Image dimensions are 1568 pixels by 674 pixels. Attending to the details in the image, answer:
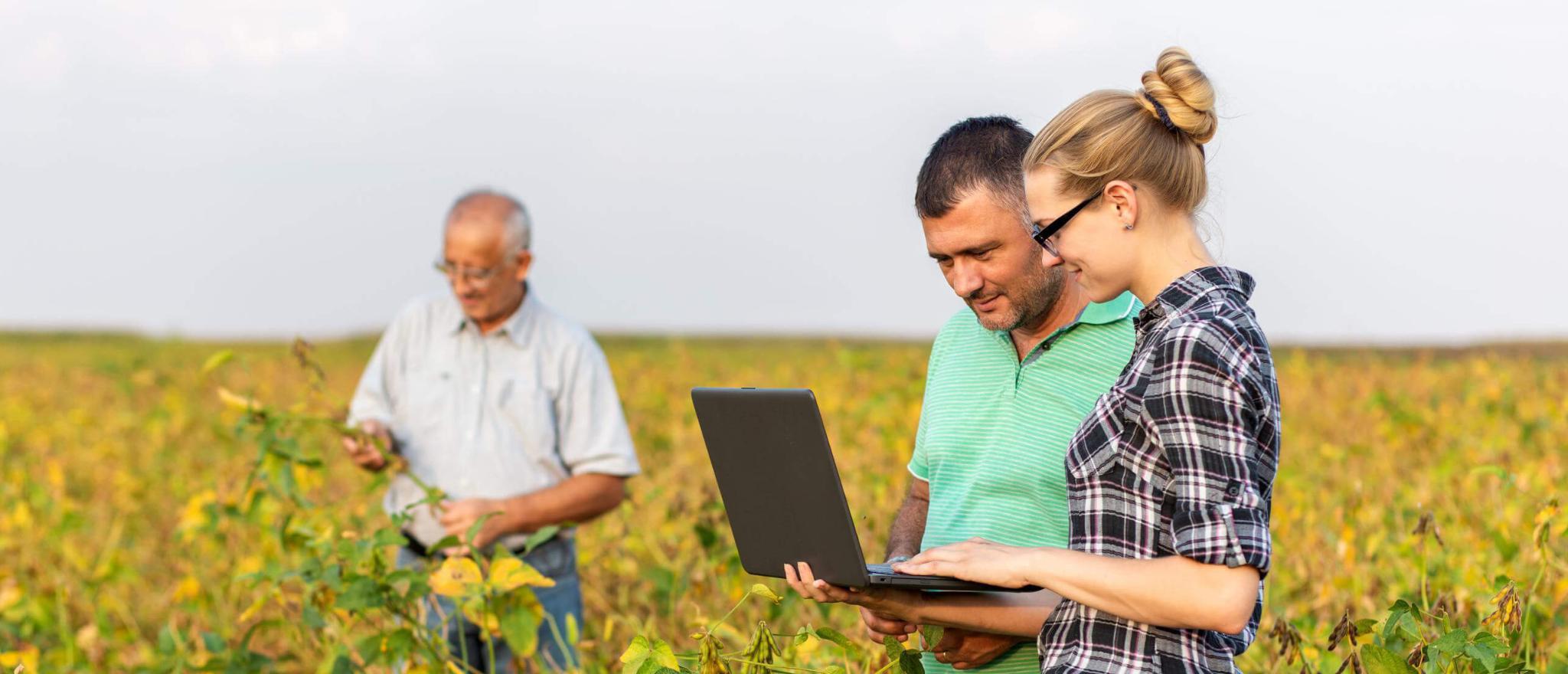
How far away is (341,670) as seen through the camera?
2.91 metres

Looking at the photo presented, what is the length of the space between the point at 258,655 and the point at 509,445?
742 millimetres

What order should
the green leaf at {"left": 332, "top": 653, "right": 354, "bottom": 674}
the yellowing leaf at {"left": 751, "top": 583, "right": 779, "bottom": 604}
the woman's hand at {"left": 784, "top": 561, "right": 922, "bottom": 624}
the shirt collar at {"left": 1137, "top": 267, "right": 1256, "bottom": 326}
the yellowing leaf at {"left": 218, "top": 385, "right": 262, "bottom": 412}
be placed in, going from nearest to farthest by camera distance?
the shirt collar at {"left": 1137, "top": 267, "right": 1256, "bottom": 326}, the woman's hand at {"left": 784, "top": 561, "right": 922, "bottom": 624}, the yellowing leaf at {"left": 751, "top": 583, "right": 779, "bottom": 604}, the green leaf at {"left": 332, "top": 653, "right": 354, "bottom": 674}, the yellowing leaf at {"left": 218, "top": 385, "right": 262, "bottom": 412}

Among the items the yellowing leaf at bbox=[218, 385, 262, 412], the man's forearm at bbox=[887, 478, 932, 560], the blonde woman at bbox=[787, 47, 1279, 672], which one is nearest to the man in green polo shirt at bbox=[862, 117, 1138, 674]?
the man's forearm at bbox=[887, 478, 932, 560]

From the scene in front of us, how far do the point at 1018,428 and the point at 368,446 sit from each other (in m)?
1.78

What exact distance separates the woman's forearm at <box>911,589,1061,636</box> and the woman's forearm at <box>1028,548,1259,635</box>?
271 millimetres

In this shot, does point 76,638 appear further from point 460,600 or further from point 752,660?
point 752,660

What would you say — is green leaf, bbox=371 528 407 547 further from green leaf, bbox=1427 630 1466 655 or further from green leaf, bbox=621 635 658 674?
green leaf, bbox=1427 630 1466 655

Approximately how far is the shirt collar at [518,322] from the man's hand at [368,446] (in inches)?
11.7

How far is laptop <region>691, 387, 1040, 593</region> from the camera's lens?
1.55 metres

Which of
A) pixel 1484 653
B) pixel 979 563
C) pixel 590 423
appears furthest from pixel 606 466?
pixel 1484 653

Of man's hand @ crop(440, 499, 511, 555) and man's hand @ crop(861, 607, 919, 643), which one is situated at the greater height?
man's hand @ crop(861, 607, 919, 643)

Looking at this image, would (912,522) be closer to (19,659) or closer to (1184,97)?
(1184,97)

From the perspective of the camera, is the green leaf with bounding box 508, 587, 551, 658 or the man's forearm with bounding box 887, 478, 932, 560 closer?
the man's forearm with bounding box 887, 478, 932, 560

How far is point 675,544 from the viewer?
427 centimetres
